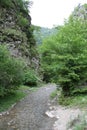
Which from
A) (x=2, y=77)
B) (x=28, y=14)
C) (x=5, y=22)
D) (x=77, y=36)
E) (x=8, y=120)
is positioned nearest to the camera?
(x=8, y=120)

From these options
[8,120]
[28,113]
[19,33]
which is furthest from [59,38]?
[19,33]

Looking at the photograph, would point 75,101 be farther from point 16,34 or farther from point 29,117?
point 16,34

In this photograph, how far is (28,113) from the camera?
577 inches

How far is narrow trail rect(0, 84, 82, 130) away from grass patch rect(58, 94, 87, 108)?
53cm

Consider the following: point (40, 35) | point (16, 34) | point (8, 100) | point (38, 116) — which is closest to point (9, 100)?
point (8, 100)

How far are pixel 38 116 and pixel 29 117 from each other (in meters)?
0.53

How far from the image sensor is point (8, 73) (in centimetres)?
1686

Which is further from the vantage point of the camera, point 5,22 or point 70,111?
point 5,22

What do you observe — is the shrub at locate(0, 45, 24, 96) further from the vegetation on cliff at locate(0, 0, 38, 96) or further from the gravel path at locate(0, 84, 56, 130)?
the vegetation on cliff at locate(0, 0, 38, 96)

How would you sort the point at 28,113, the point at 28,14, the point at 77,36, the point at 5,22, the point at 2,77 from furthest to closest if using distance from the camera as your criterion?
1. the point at 28,14
2. the point at 5,22
3. the point at 77,36
4. the point at 2,77
5. the point at 28,113

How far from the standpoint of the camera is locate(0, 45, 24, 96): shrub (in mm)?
16327

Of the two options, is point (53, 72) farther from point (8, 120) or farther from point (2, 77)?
point (8, 120)

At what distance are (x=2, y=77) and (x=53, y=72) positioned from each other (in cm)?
396

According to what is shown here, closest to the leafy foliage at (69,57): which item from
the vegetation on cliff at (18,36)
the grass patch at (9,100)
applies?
the grass patch at (9,100)
